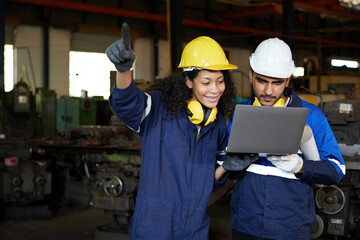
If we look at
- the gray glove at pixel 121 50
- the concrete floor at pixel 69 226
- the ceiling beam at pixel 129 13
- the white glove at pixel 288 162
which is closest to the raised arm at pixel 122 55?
the gray glove at pixel 121 50

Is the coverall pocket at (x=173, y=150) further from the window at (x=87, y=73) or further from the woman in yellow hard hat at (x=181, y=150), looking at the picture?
the window at (x=87, y=73)

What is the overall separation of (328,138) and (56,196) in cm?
387

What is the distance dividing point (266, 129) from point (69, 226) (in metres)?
3.17

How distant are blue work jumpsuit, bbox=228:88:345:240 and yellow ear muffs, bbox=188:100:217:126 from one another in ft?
0.84

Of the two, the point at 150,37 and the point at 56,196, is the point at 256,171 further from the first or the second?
the point at 150,37

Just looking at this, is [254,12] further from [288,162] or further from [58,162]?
[288,162]

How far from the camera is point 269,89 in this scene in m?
1.71

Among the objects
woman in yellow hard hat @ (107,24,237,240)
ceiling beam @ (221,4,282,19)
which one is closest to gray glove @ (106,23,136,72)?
woman in yellow hard hat @ (107,24,237,240)

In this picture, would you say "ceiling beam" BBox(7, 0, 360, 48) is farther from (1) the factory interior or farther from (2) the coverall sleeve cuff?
(2) the coverall sleeve cuff

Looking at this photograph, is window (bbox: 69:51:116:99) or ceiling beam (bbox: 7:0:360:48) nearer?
ceiling beam (bbox: 7:0:360:48)

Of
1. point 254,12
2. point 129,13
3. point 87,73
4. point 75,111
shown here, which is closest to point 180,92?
point 75,111

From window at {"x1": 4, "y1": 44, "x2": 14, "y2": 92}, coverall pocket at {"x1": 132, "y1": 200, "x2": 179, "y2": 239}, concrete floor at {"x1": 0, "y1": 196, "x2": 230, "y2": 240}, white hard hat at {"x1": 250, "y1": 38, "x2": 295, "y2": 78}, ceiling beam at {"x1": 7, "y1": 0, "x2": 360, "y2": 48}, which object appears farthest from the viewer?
window at {"x1": 4, "y1": 44, "x2": 14, "y2": 92}

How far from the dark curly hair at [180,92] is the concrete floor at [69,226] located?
90.6 inches

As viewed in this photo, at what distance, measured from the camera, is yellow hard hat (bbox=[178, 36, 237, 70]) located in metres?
1.62
